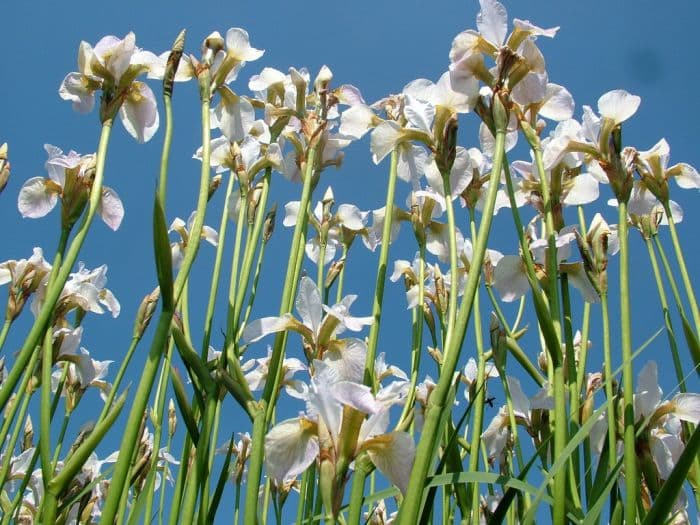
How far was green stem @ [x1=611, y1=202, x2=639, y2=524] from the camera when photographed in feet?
3.96

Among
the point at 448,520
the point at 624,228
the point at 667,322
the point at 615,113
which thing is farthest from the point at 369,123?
the point at 448,520

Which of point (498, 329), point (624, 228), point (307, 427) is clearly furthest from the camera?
point (498, 329)

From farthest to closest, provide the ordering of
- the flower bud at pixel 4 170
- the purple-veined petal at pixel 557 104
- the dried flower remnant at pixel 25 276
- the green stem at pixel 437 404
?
the dried flower remnant at pixel 25 276, the flower bud at pixel 4 170, the purple-veined petal at pixel 557 104, the green stem at pixel 437 404

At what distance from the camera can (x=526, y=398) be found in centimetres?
186

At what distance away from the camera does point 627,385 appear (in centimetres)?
134

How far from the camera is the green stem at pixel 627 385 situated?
3.96 feet

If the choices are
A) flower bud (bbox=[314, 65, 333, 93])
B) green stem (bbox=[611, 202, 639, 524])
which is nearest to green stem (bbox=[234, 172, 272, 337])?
flower bud (bbox=[314, 65, 333, 93])

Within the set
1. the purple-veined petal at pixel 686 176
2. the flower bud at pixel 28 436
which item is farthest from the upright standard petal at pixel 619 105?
the flower bud at pixel 28 436

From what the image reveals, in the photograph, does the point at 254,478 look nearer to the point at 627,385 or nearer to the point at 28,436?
the point at 627,385

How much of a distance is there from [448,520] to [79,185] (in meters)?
1.41

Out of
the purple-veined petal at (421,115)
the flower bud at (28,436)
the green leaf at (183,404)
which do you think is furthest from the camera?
the flower bud at (28,436)

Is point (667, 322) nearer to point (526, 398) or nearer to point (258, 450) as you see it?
point (526, 398)

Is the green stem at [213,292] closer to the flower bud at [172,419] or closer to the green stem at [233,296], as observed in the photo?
the green stem at [233,296]

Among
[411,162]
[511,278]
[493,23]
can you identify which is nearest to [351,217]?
[411,162]
